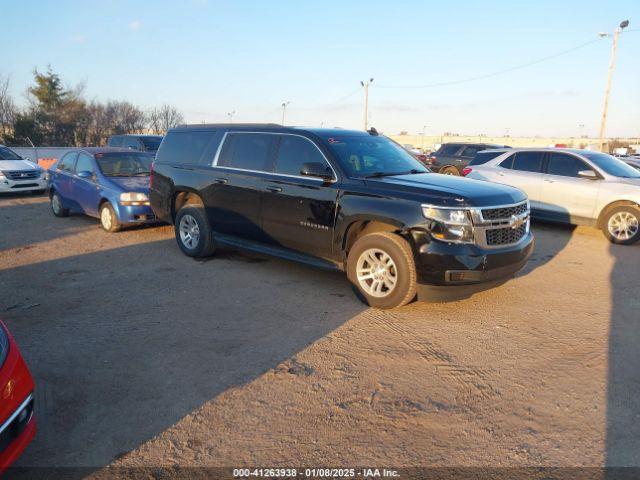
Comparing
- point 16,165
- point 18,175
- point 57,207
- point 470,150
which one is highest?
point 470,150

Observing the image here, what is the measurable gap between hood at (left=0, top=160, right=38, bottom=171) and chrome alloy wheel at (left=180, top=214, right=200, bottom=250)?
986 centimetres

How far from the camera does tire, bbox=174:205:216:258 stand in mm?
6922

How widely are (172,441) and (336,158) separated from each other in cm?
359

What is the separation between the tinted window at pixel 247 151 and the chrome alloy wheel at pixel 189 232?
1.04m

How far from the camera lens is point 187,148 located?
7.35m

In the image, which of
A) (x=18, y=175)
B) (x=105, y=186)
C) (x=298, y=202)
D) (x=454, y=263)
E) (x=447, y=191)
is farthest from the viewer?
(x=18, y=175)

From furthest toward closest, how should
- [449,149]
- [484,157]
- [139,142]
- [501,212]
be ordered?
[449,149]
[139,142]
[484,157]
[501,212]

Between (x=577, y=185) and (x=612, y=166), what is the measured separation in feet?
2.73

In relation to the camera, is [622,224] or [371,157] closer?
[371,157]

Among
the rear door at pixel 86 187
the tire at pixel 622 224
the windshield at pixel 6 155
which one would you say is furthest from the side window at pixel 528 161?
the windshield at pixel 6 155

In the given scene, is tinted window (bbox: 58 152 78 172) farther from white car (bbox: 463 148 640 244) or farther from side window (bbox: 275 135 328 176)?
white car (bbox: 463 148 640 244)

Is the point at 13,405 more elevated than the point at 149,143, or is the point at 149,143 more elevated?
the point at 149,143

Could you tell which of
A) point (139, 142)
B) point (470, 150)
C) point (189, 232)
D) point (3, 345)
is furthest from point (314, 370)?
point (470, 150)

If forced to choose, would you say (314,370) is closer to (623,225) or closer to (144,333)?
(144,333)
